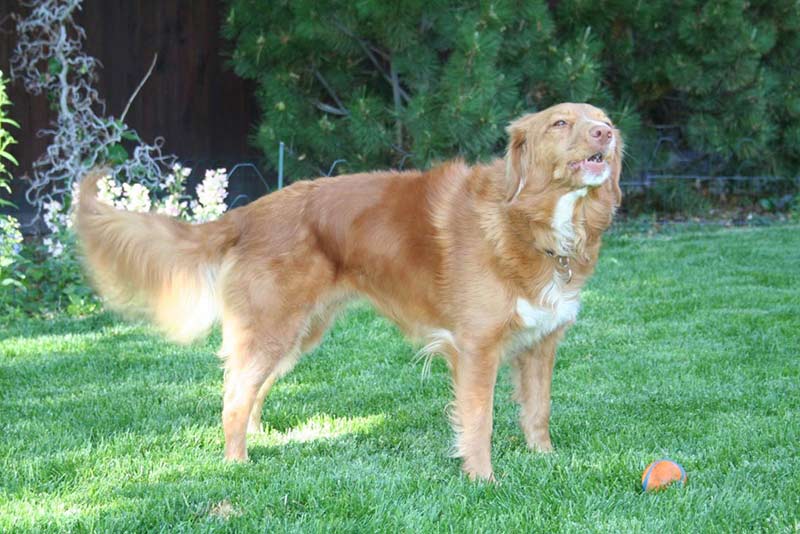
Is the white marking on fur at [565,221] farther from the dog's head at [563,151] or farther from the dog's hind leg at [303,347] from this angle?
the dog's hind leg at [303,347]

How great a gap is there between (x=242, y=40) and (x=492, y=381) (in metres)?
5.74

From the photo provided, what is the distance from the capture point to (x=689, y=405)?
4.41 meters

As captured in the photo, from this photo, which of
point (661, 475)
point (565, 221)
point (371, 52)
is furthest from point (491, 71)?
point (661, 475)

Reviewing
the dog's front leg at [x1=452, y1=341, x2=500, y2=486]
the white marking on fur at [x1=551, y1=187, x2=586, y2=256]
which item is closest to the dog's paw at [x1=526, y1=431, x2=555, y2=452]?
the dog's front leg at [x1=452, y1=341, x2=500, y2=486]

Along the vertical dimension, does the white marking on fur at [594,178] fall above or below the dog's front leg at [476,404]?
above

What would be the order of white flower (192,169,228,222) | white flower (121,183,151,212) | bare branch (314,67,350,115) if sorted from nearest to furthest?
white flower (121,183,151,212), white flower (192,169,228,222), bare branch (314,67,350,115)

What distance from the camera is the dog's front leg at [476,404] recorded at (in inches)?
141

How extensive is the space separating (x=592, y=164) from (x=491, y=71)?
4.30m

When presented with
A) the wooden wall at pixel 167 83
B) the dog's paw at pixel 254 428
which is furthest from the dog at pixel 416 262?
the wooden wall at pixel 167 83

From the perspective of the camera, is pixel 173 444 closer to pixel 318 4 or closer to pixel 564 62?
pixel 318 4

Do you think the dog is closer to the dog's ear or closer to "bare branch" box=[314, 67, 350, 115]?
the dog's ear

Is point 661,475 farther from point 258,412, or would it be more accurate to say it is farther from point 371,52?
point 371,52

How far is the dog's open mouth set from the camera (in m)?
3.51

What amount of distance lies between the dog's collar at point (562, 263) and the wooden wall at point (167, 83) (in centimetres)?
616
